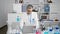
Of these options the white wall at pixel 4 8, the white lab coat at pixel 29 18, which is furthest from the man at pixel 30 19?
the white wall at pixel 4 8

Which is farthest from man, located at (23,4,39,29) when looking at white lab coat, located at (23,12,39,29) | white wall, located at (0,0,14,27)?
white wall, located at (0,0,14,27)

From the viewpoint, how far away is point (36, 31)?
2.46m

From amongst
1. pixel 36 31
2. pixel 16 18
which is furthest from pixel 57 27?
pixel 16 18

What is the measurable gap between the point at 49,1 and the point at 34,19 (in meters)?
2.06

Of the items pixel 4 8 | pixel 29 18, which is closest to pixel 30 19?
pixel 29 18

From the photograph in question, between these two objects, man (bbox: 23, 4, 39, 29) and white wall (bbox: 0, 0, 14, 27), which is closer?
man (bbox: 23, 4, 39, 29)

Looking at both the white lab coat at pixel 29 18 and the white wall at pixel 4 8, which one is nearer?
the white lab coat at pixel 29 18

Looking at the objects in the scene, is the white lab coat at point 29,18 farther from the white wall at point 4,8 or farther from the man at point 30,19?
the white wall at point 4,8

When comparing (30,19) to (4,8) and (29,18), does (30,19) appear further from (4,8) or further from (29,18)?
(4,8)

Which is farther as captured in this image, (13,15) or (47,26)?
(13,15)

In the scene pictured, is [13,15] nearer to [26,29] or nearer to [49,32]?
[26,29]

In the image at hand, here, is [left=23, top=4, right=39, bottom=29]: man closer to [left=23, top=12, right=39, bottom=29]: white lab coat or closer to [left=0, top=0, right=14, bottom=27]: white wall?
[left=23, top=12, right=39, bottom=29]: white lab coat

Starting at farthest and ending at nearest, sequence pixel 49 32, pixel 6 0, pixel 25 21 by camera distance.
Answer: pixel 6 0 → pixel 25 21 → pixel 49 32

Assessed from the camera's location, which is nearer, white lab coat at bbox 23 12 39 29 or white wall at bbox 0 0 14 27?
white lab coat at bbox 23 12 39 29
